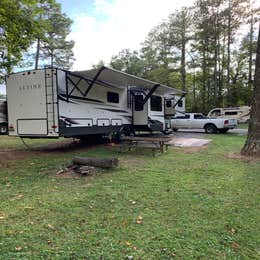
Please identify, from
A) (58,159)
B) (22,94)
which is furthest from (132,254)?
(22,94)

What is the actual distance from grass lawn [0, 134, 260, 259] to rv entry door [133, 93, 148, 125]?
6721mm

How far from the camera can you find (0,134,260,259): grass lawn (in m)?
2.68

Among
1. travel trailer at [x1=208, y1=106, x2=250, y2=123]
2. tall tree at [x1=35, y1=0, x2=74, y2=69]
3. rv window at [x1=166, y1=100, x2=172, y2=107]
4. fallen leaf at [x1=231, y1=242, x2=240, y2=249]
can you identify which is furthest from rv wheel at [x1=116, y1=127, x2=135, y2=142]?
tall tree at [x1=35, y1=0, x2=74, y2=69]

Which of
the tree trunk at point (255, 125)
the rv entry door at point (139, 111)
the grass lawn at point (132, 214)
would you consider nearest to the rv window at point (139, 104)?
the rv entry door at point (139, 111)

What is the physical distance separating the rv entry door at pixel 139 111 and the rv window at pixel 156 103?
0.94 metres

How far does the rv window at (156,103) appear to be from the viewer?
542 inches

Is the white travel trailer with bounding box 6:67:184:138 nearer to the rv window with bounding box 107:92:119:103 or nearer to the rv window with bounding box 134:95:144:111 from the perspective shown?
the rv window with bounding box 107:92:119:103

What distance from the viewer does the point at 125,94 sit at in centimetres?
1219

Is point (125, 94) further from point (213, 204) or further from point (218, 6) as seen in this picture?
point (218, 6)

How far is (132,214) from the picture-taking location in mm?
3574

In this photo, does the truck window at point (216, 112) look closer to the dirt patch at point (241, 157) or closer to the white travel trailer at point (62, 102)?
the white travel trailer at point (62, 102)

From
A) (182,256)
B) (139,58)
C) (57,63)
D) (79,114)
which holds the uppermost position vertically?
(139,58)

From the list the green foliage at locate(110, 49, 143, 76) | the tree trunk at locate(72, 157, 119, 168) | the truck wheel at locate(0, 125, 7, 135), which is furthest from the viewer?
the green foliage at locate(110, 49, 143, 76)

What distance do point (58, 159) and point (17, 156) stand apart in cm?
167
